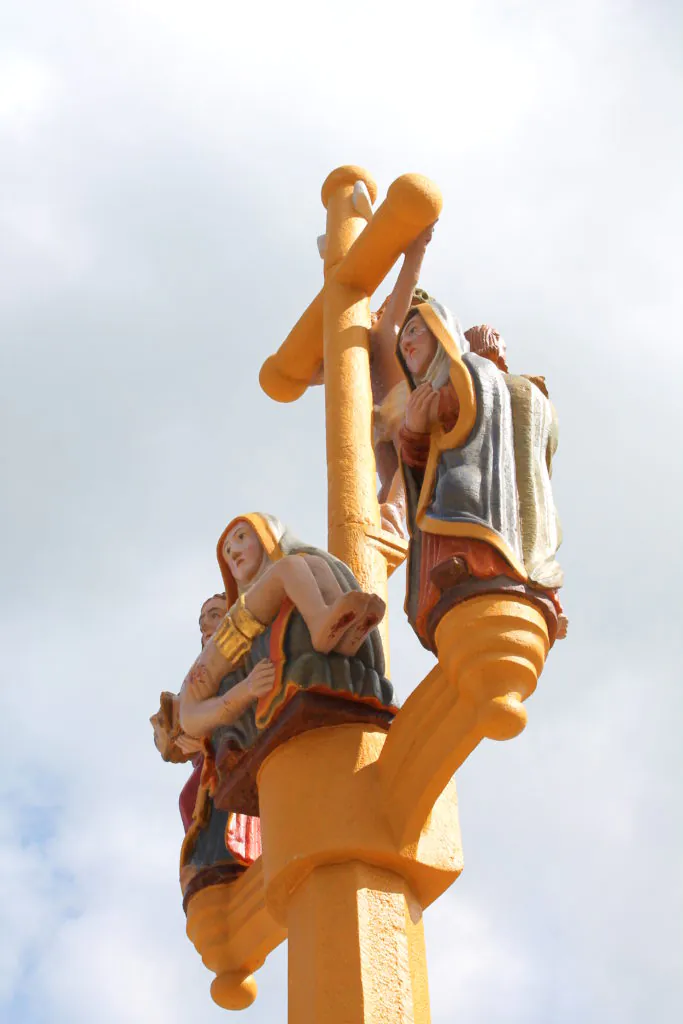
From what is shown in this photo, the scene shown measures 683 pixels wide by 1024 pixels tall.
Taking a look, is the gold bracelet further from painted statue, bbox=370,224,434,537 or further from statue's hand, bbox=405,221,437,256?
statue's hand, bbox=405,221,437,256

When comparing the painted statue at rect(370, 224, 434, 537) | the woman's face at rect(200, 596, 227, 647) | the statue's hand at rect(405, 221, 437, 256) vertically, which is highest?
the statue's hand at rect(405, 221, 437, 256)

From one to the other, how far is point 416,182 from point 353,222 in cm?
76

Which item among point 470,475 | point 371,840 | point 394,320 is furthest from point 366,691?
point 394,320

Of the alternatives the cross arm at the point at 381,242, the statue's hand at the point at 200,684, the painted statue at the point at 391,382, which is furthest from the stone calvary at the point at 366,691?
the cross arm at the point at 381,242

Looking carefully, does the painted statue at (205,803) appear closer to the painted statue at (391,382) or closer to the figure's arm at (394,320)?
the painted statue at (391,382)

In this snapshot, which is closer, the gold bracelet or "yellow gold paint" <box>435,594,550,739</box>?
"yellow gold paint" <box>435,594,550,739</box>

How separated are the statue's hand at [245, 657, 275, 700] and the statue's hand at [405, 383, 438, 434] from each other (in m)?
0.94

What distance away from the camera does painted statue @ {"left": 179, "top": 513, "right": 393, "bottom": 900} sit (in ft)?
15.8

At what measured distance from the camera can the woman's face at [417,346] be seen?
17.3ft

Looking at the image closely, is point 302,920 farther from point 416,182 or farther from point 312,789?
point 416,182

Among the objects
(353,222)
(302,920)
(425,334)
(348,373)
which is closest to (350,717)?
(302,920)

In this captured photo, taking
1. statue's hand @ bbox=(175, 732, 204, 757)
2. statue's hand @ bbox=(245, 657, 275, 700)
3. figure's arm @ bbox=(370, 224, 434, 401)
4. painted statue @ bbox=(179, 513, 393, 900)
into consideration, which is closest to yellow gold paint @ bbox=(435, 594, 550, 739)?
painted statue @ bbox=(179, 513, 393, 900)

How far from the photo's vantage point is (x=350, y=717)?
4.82 m

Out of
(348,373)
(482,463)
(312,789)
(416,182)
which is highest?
(416,182)
